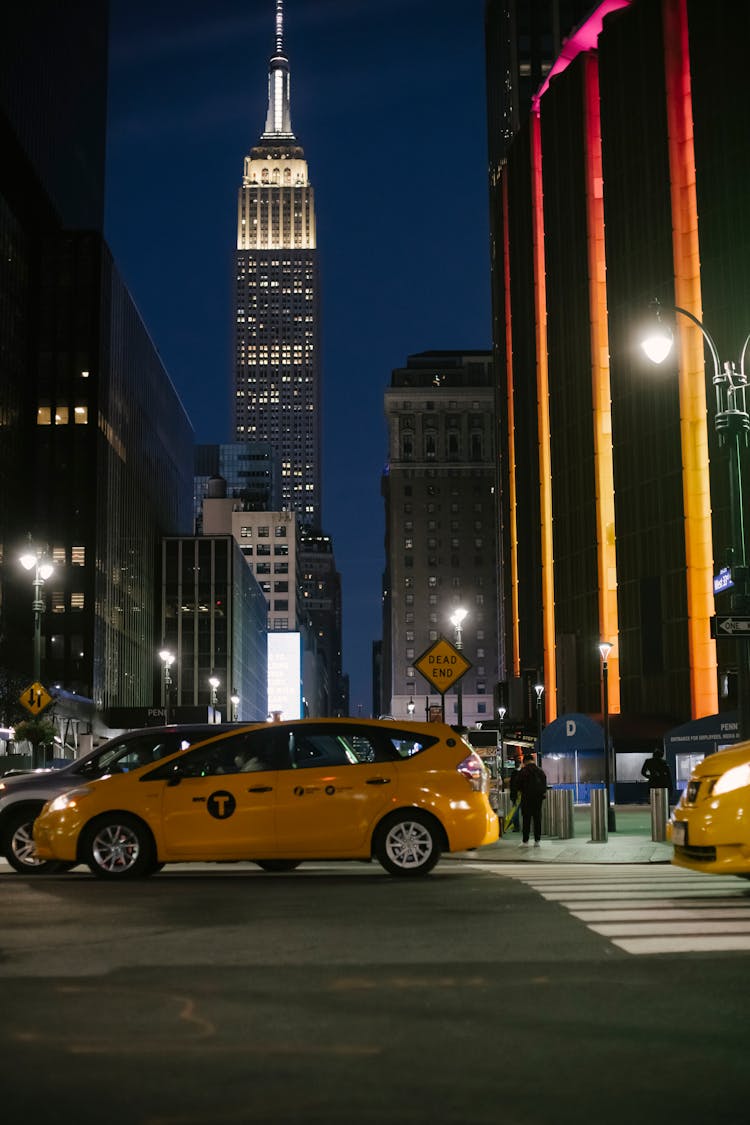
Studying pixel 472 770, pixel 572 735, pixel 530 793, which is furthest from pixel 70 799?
pixel 572 735

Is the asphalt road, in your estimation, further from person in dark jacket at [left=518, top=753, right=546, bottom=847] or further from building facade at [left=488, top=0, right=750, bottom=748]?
building facade at [left=488, top=0, right=750, bottom=748]

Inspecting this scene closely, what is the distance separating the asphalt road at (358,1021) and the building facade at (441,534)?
162 meters

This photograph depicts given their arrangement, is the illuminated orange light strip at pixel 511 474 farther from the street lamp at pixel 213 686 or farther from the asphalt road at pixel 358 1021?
the asphalt road at pixel 358 1021

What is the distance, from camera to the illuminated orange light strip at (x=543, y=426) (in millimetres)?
69562

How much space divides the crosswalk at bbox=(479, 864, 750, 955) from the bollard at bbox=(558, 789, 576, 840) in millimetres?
7076

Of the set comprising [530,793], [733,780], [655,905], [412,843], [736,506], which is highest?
[736,506]

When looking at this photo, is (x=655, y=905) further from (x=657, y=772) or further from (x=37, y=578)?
(x=37, y=578)

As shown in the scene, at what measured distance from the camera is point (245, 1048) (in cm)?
587

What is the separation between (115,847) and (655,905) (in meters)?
6.04

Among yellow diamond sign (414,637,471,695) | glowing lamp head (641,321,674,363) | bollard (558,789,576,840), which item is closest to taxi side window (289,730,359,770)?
yellow diamond sign (414,637,471,695)

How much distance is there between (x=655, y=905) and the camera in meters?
11.2

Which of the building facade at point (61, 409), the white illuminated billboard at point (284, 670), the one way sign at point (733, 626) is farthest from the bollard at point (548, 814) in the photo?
the white illuminated billboard at point (284, 670)

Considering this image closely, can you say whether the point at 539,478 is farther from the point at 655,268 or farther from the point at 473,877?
the point at 473,877

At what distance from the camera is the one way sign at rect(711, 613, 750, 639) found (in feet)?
61.7
